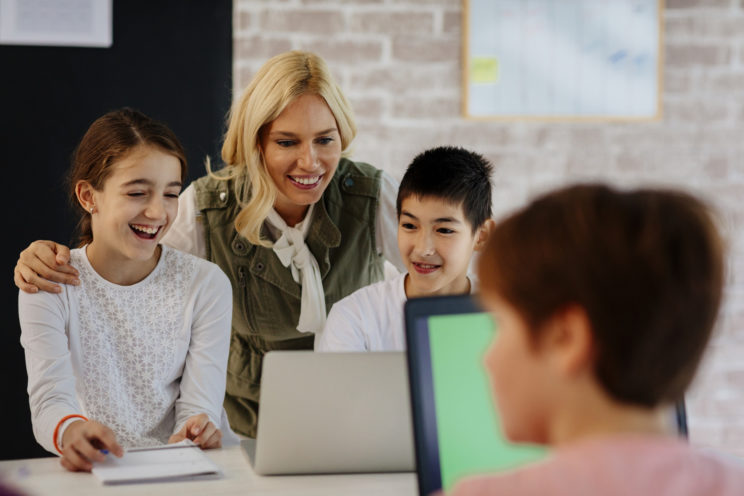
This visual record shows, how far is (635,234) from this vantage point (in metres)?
0.62

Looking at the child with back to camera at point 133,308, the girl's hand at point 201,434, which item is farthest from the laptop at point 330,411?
the child with back to camera at point 133,308

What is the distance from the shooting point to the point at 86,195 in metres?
1.74

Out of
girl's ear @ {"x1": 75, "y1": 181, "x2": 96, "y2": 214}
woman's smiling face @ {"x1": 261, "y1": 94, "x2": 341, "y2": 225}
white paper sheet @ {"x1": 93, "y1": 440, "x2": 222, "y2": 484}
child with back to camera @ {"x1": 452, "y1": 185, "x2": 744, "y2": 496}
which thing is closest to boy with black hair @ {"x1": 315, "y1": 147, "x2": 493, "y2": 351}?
woman's smiling face @ {"x1": 261, "y1": 94, "x2": 341, "y2": 225}

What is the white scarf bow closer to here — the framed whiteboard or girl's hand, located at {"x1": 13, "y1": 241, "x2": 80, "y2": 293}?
girl's hand, located at {"x1": 13, "y1": 241, "x2": 80, "y2": 293}

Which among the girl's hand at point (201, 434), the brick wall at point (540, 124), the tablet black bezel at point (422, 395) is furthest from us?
the brick wall at point (540, 124)

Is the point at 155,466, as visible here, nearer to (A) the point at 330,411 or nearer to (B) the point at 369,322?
(A) the point at 330,411

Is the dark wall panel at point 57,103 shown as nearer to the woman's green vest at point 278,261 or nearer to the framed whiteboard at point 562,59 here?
the woman's green vest at point 278,261

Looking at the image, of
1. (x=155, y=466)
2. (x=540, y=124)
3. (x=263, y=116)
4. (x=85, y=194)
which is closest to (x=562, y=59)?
(x=540, y=124)

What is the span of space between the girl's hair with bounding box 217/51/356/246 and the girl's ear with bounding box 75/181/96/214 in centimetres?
35

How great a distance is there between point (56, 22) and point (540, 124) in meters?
1.64

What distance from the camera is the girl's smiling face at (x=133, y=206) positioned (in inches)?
65.6

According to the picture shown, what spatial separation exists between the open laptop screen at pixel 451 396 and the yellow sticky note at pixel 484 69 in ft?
6.61

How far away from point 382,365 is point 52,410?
635mm

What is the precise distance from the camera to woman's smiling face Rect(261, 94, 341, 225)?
1885 millimetres
